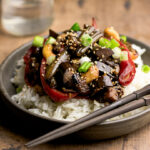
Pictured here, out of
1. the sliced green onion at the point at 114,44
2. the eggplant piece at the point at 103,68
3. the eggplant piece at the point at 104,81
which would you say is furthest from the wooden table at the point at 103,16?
the eggplant piece at the point at 104,81

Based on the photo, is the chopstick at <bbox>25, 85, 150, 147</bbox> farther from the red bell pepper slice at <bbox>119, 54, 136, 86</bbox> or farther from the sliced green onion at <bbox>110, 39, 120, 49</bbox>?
the sliced green onion at <bbox>110, 39, 120, 49</bbox>

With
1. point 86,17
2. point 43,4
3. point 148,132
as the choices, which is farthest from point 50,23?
point 148,132

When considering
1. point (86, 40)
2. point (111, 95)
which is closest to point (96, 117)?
point (111, 95)

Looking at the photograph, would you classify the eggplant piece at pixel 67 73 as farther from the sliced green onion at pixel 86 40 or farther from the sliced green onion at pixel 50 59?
the sliced green onion at pixel 86 40

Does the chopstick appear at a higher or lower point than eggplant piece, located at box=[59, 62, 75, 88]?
lower

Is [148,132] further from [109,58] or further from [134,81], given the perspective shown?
[109,58]

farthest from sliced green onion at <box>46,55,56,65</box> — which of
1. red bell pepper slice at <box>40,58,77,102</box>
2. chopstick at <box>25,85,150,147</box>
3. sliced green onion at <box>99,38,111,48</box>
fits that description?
chopstick at <box>25,85,150,147</box>
